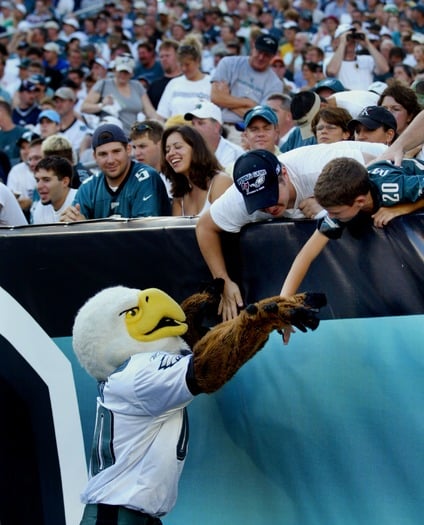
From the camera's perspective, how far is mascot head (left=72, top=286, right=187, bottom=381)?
3.66 meters

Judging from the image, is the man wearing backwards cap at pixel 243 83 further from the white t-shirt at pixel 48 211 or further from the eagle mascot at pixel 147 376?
the eagle mascot at pixel 147 376

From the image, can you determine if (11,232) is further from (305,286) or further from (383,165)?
(383,165)

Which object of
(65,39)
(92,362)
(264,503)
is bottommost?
(65,39)

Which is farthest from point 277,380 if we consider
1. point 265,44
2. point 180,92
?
point 180,92

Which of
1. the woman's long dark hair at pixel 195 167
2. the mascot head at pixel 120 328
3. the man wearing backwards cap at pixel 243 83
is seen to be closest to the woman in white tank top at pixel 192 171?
the woman's long dark hair at pixel 195 167

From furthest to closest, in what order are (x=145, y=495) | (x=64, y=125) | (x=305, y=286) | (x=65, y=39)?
1. (x=65, y=39)
2. (x=64, y=125)
3. (x=305, y=286)
4. (x=145, y=495)

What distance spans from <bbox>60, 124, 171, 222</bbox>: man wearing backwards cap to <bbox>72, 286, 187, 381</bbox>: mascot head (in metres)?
1.52

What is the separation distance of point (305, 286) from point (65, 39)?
11.8 m

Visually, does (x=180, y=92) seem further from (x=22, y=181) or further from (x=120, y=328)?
(x=120, y=328)

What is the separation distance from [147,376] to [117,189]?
2.11 m

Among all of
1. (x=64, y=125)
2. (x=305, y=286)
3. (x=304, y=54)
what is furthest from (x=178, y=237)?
(x=304, y=54)

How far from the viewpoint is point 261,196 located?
400 centimetres

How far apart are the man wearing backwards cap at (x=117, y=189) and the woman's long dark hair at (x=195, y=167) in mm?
179

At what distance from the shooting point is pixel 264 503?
13.3 ft
